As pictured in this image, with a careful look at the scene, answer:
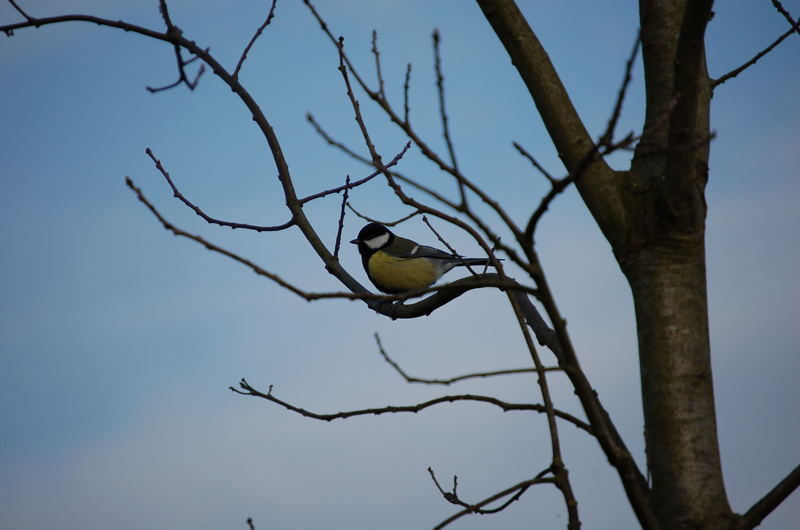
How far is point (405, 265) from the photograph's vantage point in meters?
6.95

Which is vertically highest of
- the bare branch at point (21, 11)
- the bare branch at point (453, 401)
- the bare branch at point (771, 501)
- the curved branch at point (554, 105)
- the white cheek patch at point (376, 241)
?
the white cheek patch at point (376, 241)

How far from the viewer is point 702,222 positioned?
2.70 m

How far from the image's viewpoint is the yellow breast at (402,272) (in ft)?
22.7

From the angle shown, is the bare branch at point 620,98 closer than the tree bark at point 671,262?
Yes

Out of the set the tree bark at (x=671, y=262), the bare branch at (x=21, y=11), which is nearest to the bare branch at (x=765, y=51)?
the tree bark at (x=671, y=262)

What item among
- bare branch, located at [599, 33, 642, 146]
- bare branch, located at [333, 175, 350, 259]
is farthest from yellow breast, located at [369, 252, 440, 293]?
bare branch, located at [599, 33, 642, 146]

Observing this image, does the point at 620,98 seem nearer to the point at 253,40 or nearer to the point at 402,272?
the point at 253,40

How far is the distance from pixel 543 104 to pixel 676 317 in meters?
0.99

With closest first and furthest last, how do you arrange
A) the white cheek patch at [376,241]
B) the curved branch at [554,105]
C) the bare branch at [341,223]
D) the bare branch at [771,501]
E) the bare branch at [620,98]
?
the bare branch at [620,98], the bare branch at [771,501], the curved branch at [554,105], the bare branch at [341,223], the white cheek patch at [376,241]

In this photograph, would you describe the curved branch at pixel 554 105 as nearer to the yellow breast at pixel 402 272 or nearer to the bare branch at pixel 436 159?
the bare branch at pixel 436 159

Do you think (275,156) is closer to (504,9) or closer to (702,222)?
(504,9)

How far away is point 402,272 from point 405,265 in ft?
0.23

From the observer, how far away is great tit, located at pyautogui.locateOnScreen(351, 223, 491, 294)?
273 inches

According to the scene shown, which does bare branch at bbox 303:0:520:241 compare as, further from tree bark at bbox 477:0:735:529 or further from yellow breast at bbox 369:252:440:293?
yellow breast at bbox 369:252:440:293
